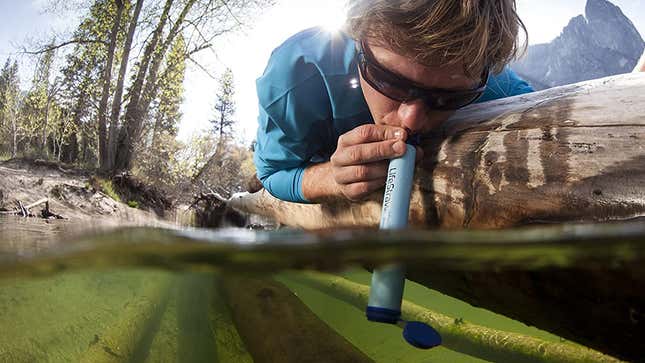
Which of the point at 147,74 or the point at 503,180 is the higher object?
the point at 147,74

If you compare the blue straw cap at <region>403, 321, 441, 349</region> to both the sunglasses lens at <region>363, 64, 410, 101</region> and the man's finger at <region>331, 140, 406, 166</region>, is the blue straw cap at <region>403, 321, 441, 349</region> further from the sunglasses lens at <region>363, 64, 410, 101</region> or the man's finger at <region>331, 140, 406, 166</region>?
the sunglasses lens at <region>363, 64, 410, 101</region>

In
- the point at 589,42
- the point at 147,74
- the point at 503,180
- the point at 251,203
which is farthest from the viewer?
the point at 589,42

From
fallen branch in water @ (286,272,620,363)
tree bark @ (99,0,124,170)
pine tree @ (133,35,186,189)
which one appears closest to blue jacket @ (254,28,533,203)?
fallen branch in water @ (286,272,620,363)

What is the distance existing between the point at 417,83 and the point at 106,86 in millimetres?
4620

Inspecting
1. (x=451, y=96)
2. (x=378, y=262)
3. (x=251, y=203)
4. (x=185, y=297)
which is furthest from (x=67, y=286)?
(x=251, y=203)

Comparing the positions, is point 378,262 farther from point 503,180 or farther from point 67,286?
point 67,286

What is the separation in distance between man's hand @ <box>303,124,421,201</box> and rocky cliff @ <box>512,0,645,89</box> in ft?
117

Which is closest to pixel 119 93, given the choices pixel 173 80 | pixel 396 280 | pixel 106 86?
pixel 106 86

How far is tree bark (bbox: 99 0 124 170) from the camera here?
445cm

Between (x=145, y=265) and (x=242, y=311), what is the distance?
596 mm

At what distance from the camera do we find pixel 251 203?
2.11m

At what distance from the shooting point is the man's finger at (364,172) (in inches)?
27.9

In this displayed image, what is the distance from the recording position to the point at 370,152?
0.67 metres

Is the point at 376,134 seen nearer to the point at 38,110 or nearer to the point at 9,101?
the point at 38,110
